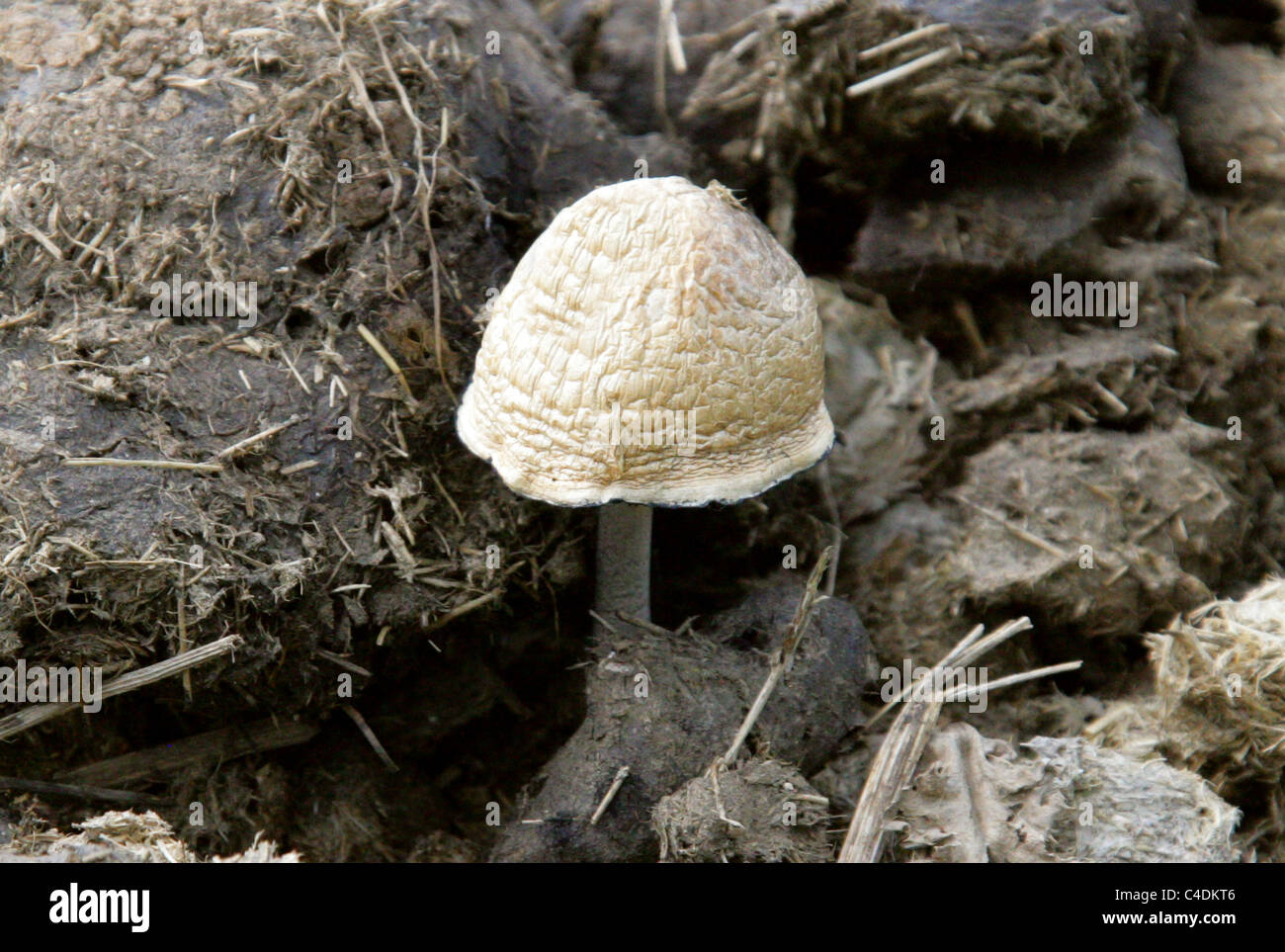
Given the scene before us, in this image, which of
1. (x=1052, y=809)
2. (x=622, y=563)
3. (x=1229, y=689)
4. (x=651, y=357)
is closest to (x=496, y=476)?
(x=622, y=563)

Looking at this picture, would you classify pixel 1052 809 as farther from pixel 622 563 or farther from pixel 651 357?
pixel 651 357

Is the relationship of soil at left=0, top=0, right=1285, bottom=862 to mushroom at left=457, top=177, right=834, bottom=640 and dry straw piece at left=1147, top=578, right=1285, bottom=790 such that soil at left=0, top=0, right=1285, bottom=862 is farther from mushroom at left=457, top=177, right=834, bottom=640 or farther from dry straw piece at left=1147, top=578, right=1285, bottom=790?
mushroom at left=457, top=177, right=834, bottom=640

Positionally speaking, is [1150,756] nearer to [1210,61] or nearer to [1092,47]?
[1092,47]

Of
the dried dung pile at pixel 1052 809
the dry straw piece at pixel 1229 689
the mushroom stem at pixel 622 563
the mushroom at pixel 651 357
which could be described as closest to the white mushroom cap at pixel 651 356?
the mushroom at pixel 651 357

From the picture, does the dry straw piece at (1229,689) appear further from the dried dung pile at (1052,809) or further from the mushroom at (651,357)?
the mushroom at (651,357)

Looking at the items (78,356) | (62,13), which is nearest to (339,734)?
(78,356)

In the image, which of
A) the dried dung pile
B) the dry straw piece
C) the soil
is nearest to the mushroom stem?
the soil

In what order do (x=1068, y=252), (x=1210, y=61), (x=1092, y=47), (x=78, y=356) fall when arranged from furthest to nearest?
(x=1210, y=61) < (x=1068, y=252) < (x=1092, y=47) < (x=78, y=356)
